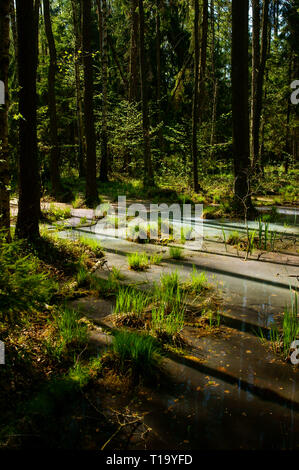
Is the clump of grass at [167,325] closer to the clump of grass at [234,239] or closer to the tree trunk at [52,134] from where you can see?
the clump of grass at [234,239]

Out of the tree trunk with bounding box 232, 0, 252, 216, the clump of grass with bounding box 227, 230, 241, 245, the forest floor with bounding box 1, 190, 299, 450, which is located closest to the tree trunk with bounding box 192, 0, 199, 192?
the tree trunk with bounding box 232, 0, 252, 216

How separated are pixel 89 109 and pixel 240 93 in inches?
185

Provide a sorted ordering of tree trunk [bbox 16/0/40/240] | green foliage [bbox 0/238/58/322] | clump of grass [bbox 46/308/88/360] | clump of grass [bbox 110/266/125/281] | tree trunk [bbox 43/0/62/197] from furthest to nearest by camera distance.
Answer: tree trunk [bbox 43/0/62/197], tree trunk [bbox 16/0/40/240], clump of grass [bbox 110/266/125/281], clump of grass [bbox 46/308/88/360], green foliage [bbox 0/238/58/322]

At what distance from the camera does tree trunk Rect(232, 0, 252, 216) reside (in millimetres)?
9555

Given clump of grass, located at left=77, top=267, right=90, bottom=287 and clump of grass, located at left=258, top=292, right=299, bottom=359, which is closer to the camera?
clump of grass, located at left=258, top=292, right=299, bottom=359

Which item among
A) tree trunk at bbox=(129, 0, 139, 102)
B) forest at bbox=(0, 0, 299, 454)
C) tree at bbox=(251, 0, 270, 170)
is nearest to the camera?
forest at bbox=(0, 0, 299, 454)

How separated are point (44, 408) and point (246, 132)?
885cm

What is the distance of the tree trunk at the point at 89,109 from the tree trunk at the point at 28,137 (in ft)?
18.8

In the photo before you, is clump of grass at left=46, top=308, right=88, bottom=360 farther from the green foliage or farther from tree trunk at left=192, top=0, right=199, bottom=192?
tree trunk at left=192, top=0, right=199, bottom=192

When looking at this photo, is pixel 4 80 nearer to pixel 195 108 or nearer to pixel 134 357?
pixel 134 357

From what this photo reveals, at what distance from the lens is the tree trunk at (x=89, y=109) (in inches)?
440

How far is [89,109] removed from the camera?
460 inches

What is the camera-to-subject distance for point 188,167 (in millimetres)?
14961

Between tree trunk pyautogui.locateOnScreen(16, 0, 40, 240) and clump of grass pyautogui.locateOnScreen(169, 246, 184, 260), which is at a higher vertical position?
tree trunk pyautogui.locateOnScreen(16, 0, 40, 240)
